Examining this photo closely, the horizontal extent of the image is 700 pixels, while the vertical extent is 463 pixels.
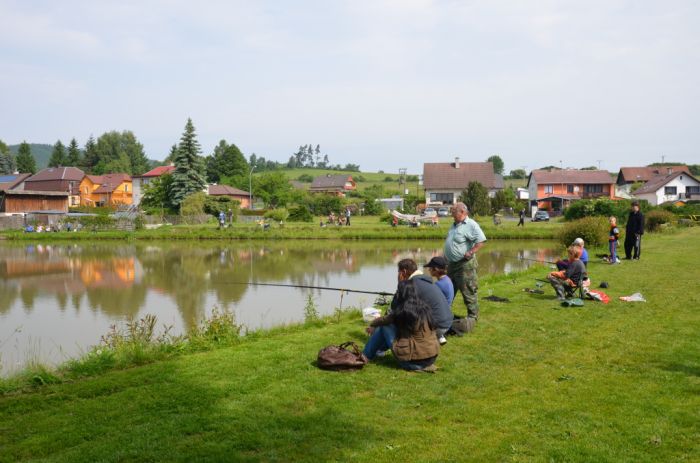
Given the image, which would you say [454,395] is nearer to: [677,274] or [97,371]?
[97,371]

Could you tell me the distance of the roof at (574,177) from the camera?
65250 mm

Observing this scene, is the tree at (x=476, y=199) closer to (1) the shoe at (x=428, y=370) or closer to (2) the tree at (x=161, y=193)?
(2) the tree at (x=161, y=193)

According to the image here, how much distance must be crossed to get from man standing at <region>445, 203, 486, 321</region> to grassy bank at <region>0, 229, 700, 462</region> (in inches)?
30.5

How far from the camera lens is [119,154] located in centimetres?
11700

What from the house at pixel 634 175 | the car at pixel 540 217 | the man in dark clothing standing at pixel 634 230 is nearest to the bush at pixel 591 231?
the man in dark clothing standing at pixel 634 230

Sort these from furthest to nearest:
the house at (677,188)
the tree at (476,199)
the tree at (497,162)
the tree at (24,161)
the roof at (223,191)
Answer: the tree at (497,162), the tree at (24,161), the roof at (223,191), the house at (677,188), the tree at (476,199)

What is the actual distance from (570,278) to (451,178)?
2324 inches

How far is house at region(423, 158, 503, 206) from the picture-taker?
222 ft

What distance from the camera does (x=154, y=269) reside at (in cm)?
2248

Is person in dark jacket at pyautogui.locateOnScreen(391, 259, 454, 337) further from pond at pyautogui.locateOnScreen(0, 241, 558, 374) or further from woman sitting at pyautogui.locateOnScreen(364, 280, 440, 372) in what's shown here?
pond at pyautogui.locateOnScreen(0, 241, 558, 374)

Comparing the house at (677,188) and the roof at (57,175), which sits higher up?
the roof at (57,175)

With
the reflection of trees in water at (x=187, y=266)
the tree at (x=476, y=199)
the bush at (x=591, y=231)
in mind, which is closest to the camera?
the reflection of trees in water at (x=187, y=266)

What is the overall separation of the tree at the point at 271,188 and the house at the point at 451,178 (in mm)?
17887

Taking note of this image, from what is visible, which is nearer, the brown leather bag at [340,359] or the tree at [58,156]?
the brown leather bag at [340,359]
